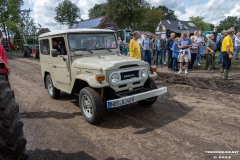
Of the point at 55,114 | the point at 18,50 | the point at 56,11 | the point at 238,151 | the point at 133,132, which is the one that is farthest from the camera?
the point at 56,11

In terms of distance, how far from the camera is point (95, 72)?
5125 millimetres

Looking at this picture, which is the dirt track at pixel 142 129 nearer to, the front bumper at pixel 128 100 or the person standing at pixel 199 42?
the front bumper at pixel 128 100

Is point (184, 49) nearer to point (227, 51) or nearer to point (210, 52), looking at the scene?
point (210, 52)

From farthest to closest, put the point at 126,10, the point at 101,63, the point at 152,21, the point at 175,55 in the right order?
1. the point at 152,21
2. the point at 126,10
3. the point at 175,55
4. the point at 101,63

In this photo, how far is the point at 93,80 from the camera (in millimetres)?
4949

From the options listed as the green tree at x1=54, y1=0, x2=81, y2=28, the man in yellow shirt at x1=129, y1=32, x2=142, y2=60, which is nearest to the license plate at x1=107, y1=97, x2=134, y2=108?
the man in yellow shirt at x1=129, y1=32, x2=142, y2=60

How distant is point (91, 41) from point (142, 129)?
2.82 meters

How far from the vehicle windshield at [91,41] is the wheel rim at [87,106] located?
57.1 inches

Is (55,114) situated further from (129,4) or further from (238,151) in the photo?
(129,4)

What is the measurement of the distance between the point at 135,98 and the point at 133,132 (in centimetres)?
73

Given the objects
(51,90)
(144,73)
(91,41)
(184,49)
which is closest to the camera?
(144,73)

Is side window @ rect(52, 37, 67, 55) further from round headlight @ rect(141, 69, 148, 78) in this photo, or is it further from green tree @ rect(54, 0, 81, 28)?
green tree @ rect(54, 0, 81, 28)

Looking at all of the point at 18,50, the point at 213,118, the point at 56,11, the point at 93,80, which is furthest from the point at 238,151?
the point at 56,11

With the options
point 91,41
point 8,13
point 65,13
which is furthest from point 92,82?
point 65,13
